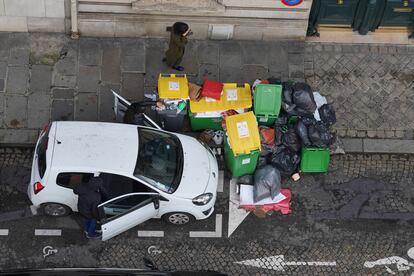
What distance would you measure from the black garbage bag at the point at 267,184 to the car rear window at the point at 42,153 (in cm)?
388

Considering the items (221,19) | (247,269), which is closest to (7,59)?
(221,19)

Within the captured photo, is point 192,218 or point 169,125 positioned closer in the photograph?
point 192,218

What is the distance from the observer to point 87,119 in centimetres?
1316

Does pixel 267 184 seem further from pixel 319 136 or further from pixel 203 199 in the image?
pixel 203 199

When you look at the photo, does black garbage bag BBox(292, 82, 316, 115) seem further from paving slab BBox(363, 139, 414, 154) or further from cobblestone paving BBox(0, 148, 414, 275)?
paving slab BBox(363, 139, 414, 154)

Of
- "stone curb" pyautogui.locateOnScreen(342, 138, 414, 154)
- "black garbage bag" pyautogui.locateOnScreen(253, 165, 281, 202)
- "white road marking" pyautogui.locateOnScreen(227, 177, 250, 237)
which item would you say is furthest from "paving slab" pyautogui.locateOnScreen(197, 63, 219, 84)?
"stone curb" pyautogui.locateOnScreen(342, 138, 414, 154)

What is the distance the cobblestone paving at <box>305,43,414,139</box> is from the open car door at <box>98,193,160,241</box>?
174 inches

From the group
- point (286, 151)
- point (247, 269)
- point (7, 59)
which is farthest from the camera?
point (7, 59)

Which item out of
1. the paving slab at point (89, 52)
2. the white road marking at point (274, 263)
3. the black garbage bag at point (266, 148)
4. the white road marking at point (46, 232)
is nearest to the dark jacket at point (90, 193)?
the white road marking at point (46, 232)

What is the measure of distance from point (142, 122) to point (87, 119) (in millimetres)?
1406

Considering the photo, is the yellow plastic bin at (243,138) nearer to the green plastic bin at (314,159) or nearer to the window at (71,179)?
the green plastic bin at (314,159)

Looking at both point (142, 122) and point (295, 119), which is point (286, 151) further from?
point (142, 122)

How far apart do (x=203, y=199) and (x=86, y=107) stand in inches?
130

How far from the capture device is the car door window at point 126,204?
11195 millimetres
